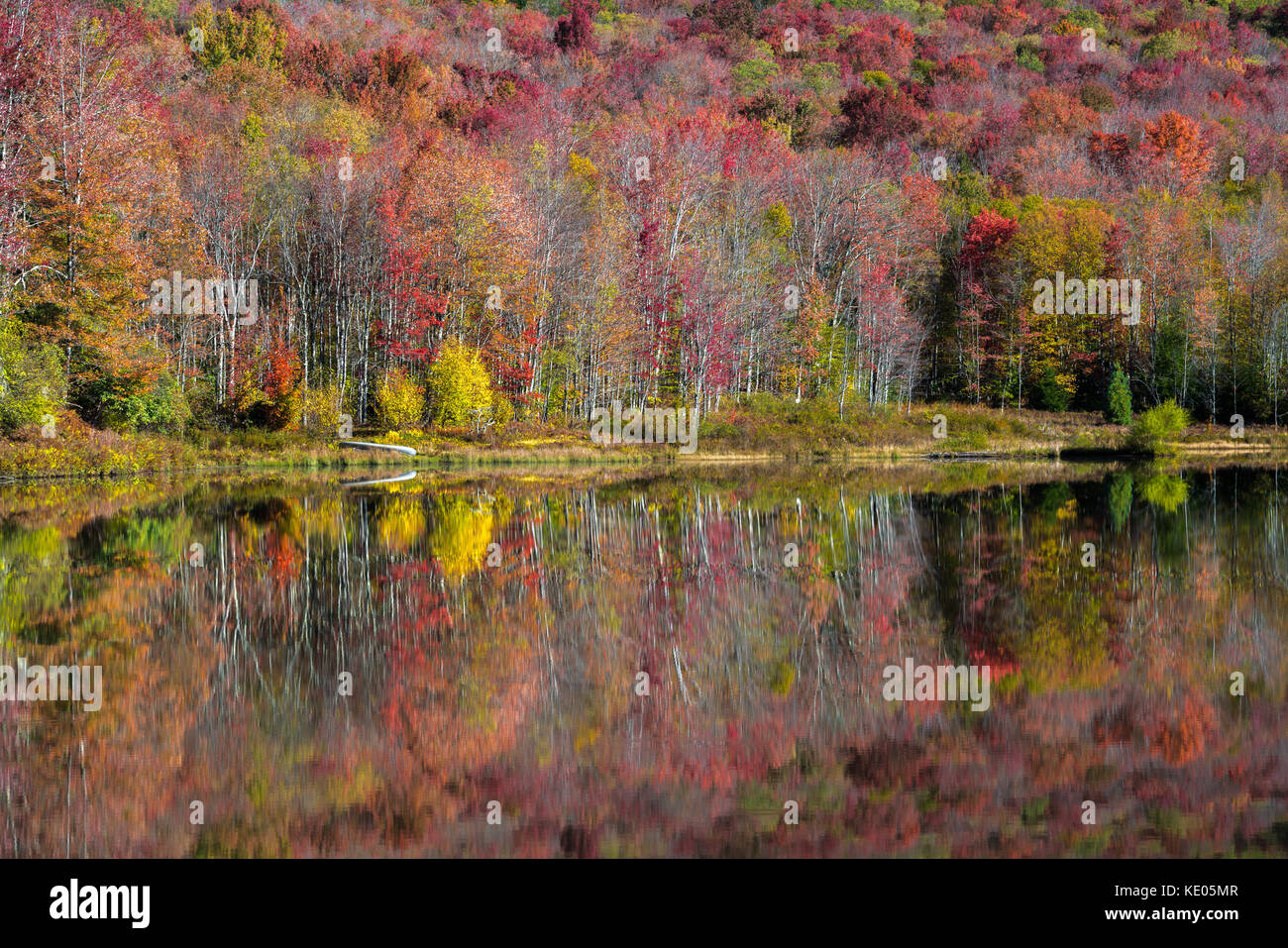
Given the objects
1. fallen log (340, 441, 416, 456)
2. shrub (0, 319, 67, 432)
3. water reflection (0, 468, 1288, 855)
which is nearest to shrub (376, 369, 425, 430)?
fallen log (340, 441, 416, 456)

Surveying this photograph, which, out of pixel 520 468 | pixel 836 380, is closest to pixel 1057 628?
pixel 520 468

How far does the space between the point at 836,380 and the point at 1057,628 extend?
50.9 m

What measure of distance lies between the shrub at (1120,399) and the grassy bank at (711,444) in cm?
107

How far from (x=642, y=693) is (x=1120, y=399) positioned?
59.9 metres

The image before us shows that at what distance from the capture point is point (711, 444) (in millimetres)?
51875

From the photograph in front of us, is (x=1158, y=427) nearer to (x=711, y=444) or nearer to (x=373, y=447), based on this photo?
(x=711, y=444)

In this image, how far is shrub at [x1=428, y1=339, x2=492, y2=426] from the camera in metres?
47.8

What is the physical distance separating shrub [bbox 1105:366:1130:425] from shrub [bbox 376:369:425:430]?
1535 inches

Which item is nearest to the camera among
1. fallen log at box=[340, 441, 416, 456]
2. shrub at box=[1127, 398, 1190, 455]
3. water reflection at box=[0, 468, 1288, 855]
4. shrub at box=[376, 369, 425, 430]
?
water reflection at box=[0, 468, 1288, 855]

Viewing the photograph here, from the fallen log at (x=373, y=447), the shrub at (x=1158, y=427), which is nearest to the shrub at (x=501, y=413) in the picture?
the fallen log at (x=373, y=447)

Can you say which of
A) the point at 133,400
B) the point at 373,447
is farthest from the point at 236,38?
the point at 133,400

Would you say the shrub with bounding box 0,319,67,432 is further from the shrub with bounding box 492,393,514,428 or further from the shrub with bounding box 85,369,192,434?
the shrub with bounding box 492,393,514,428
